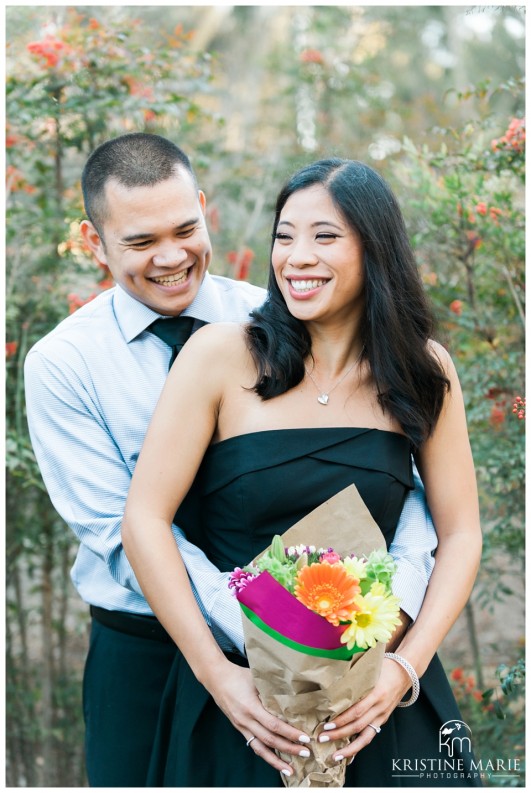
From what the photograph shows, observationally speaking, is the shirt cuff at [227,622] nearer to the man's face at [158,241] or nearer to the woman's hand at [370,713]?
the woman's hand at [370,713]

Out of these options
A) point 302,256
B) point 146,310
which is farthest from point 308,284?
point 146,310

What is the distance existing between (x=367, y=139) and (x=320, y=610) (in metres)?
7.29

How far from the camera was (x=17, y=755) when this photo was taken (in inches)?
179

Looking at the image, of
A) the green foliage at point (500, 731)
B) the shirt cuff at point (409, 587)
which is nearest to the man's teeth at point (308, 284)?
the shirt cuff at point (409, 587)

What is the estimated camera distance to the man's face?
9.13 ft

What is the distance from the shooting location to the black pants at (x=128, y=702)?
2811 mm

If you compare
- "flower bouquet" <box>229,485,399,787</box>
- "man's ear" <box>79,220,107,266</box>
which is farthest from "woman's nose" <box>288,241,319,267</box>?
"man's ear" <box>79,220,107,266</box>

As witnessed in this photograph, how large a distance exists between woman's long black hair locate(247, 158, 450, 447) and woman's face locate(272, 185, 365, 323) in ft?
0.11

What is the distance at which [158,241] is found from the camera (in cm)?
279

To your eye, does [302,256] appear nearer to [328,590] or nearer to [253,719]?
[328,590]

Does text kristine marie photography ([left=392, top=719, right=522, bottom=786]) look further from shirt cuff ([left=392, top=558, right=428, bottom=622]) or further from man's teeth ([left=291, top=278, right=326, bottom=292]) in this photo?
man's teeth ([left=291, top=278, right=326, bottom=292])

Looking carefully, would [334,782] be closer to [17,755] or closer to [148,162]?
[148,162]

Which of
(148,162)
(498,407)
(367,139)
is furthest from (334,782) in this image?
(367,139)

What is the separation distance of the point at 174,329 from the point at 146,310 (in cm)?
11
